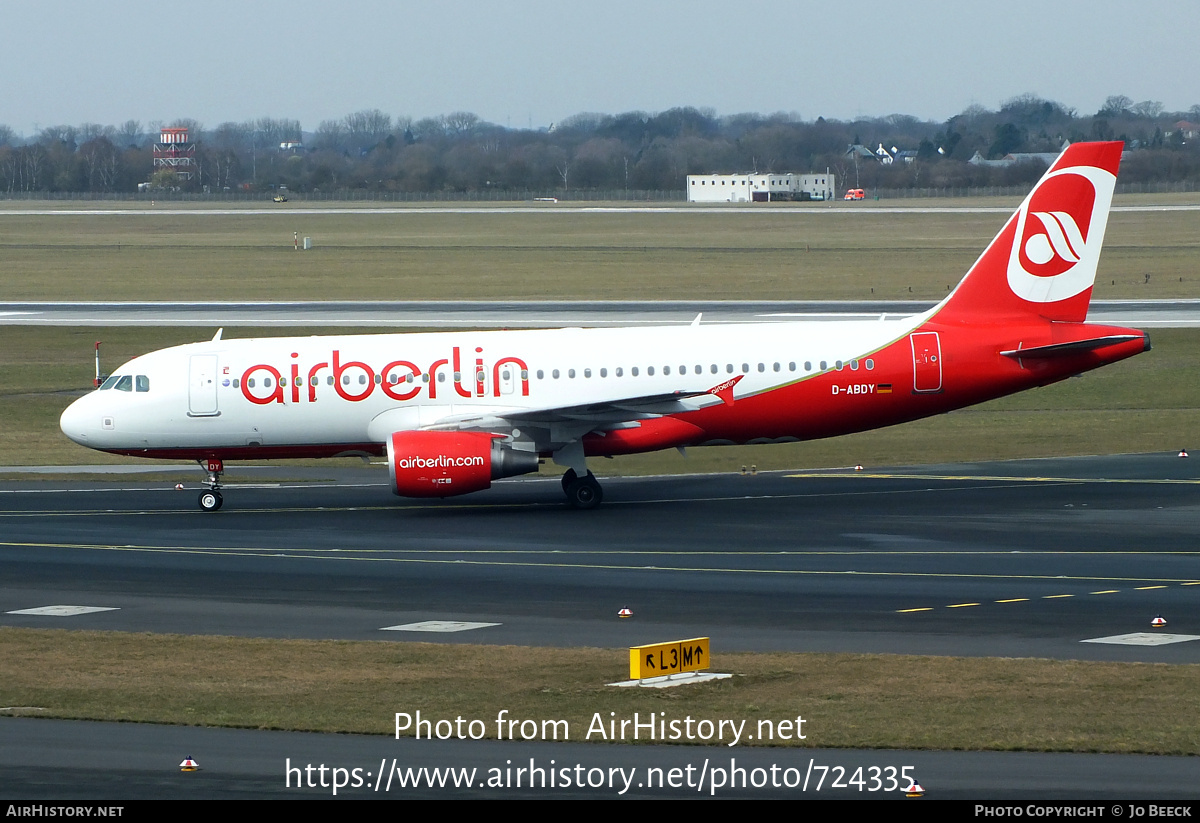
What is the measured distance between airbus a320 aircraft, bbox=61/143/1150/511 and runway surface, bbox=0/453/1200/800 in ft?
5.81

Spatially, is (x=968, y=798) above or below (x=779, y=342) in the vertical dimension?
below

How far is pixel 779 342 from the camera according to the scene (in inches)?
1512

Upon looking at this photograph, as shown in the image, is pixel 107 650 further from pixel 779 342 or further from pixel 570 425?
pixel 779 342

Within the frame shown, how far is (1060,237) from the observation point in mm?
38938

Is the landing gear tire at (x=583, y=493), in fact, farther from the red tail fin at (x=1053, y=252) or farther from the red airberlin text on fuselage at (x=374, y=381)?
the red tail fin at (x=1053, y=252)

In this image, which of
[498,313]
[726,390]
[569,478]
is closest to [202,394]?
[569,478]

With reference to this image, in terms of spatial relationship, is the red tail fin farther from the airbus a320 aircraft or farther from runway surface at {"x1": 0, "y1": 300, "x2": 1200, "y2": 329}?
runway surface at {"x1": 0, "y1": 300, "x2": 1200, "y2": 329}

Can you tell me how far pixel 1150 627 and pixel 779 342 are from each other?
15920mm

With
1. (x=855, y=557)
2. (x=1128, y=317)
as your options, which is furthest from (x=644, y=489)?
(x=1128, y=317)

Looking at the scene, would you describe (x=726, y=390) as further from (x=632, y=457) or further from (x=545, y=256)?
(x=545, y=256)

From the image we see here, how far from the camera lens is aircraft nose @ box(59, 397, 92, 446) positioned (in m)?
38.9

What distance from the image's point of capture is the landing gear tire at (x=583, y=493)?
3778 cm

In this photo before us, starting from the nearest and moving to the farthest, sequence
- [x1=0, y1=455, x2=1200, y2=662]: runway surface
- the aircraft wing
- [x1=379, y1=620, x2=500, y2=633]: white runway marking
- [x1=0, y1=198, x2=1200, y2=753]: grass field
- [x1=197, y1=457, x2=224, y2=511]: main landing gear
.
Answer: [x1=0, y1=198, x2=1200, y2=753]: grass field
[x1=0, y1=455, x2=1200, y2=662]: runway surface
[x1=379, y1=620, x2=500, y2=633]: white runway marking
the aircraft wing
[x1=197, y1=457, x2=224, y2=511]: main landing gear

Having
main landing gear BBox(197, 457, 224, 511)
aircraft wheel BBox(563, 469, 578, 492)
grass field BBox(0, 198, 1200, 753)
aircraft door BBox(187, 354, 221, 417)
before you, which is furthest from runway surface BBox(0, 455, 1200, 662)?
aircraft door BBox(187, 354, 221, 417)
